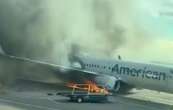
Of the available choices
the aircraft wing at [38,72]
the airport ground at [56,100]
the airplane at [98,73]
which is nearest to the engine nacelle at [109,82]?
the airplane at [98,73]

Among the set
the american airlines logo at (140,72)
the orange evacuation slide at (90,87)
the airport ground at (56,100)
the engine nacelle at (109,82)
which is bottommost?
the airport ground at (56,100)

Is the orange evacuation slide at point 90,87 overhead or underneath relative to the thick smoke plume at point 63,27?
underneath

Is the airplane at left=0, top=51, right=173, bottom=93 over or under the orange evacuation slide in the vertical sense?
over

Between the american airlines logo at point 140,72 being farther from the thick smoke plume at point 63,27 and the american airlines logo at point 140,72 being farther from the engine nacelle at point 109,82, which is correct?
the thick smoke plume at point 63,27

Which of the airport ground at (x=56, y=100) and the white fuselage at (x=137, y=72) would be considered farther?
the white fuselage at (x=137, y=72)

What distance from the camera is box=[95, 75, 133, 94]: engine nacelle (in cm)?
3969

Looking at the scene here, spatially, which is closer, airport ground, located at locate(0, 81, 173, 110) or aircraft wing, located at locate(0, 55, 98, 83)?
airport ground, located at locate(0, 81, 173, 110)

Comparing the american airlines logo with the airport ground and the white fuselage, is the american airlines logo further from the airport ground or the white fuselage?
the airport ground

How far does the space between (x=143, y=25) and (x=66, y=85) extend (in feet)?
49.5

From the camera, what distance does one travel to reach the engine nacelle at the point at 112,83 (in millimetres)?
39688

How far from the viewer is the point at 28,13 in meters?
43.1

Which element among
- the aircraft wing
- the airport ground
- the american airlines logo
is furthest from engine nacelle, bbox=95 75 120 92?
the airport ground

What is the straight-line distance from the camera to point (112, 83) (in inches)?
1560

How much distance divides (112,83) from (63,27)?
807 cm
